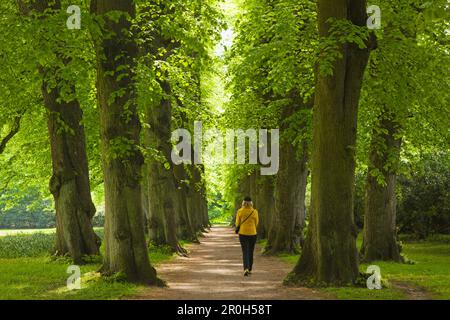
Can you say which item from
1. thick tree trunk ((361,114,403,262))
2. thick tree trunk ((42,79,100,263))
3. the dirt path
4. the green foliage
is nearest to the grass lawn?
thick tree trunk ((361,114,403,262))

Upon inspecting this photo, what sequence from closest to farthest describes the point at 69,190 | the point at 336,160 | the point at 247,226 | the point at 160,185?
the point at 336,160, the point at 247,226, the point at 69,190, the point at 160,185

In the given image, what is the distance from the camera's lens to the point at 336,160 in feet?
49.5

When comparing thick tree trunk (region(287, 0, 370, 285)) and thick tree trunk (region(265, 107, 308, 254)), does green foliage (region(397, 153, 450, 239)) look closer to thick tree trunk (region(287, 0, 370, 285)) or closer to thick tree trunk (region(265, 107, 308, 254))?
thick tree trunk (region(265, 107, 308, 254))

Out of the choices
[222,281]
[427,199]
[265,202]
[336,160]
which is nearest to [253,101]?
[265,202]

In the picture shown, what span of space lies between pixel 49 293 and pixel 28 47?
5.70 metres

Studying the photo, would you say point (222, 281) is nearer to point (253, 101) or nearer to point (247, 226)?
point (247, 226)

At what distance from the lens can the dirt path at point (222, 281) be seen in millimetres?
13695

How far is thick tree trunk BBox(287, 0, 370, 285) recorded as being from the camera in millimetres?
15000

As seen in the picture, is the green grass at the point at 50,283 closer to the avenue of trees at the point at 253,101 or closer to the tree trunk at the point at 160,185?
the avenue of trees at the point at 253,101

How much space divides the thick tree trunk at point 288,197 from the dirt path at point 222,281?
216cm

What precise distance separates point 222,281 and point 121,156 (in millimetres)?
4383

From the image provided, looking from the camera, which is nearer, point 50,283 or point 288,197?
point 50,283

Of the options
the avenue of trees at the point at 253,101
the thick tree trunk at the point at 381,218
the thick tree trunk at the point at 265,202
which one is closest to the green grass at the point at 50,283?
the avenue of trees at the point at 253,101
